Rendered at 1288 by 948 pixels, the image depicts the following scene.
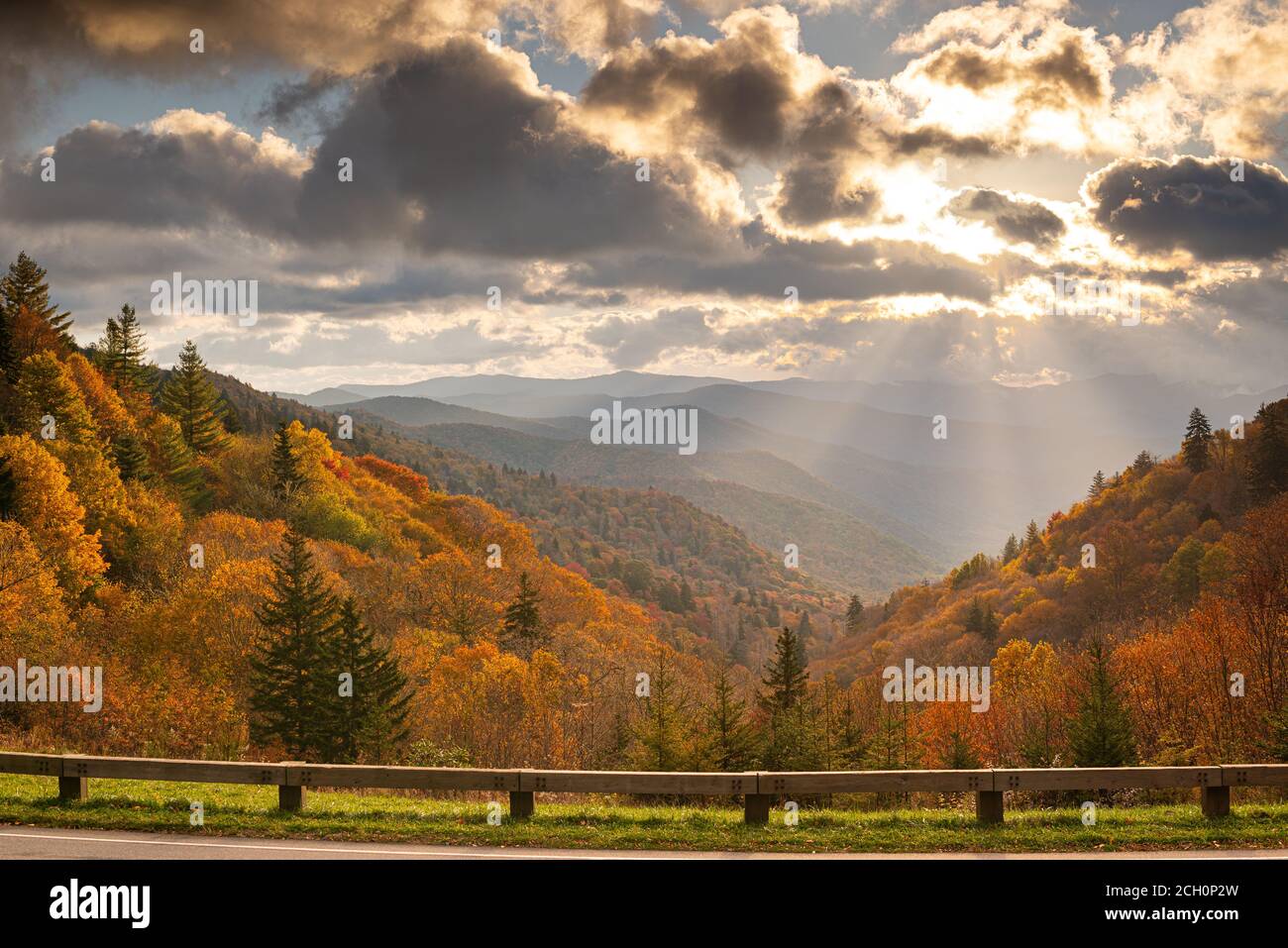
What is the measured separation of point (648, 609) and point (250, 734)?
514 ft

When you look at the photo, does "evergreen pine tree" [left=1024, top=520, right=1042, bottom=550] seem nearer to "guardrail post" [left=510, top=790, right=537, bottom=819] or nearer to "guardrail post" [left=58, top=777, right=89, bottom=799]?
"guardrail post" [left=510, top=790, right=537, bottom=819]

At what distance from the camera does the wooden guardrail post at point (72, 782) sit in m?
15.3

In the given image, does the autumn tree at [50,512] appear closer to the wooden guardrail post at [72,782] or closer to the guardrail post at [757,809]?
the wooden guardrail post at [72,782]

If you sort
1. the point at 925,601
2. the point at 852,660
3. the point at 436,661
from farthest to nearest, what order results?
the point at 925,601
the point at 852,660
the point at 436,661

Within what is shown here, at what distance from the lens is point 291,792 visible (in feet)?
49.6

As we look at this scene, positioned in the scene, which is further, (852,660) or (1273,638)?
(852,660)

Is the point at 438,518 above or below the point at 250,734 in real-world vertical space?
above

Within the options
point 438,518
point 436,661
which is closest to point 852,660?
point 438,518

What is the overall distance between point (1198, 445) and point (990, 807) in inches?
5808

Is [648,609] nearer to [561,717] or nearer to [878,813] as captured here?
[561,717]

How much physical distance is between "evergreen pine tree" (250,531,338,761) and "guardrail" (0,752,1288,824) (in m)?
26.3
